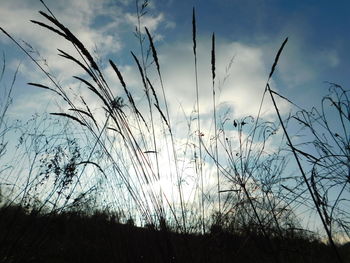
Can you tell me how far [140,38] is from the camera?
1868 mm

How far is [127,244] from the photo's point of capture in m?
1.96

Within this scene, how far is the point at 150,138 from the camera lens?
7.59 feet

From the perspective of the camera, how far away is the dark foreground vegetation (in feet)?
5.43

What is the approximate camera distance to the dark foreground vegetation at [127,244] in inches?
65.2

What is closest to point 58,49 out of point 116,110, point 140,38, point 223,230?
point 116,110

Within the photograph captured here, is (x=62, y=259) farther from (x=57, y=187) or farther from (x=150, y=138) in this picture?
(x=150, y=138)

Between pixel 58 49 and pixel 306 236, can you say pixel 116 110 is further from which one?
pixel 306 236

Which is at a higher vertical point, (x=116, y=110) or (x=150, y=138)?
(x=150, y=138)

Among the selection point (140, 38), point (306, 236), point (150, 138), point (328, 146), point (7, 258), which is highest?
point (140, 38)

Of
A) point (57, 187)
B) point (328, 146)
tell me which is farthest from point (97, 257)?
point (328, 146)

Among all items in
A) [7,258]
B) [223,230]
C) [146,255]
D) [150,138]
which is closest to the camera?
[7,258]

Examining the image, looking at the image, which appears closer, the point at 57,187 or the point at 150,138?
the point at 150,138

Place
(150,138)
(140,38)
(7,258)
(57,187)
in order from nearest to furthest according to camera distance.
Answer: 1. (7,258)
2. (140,38)
3. (150,138)
4. (57,187)

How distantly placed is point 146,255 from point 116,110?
3.51 ft
